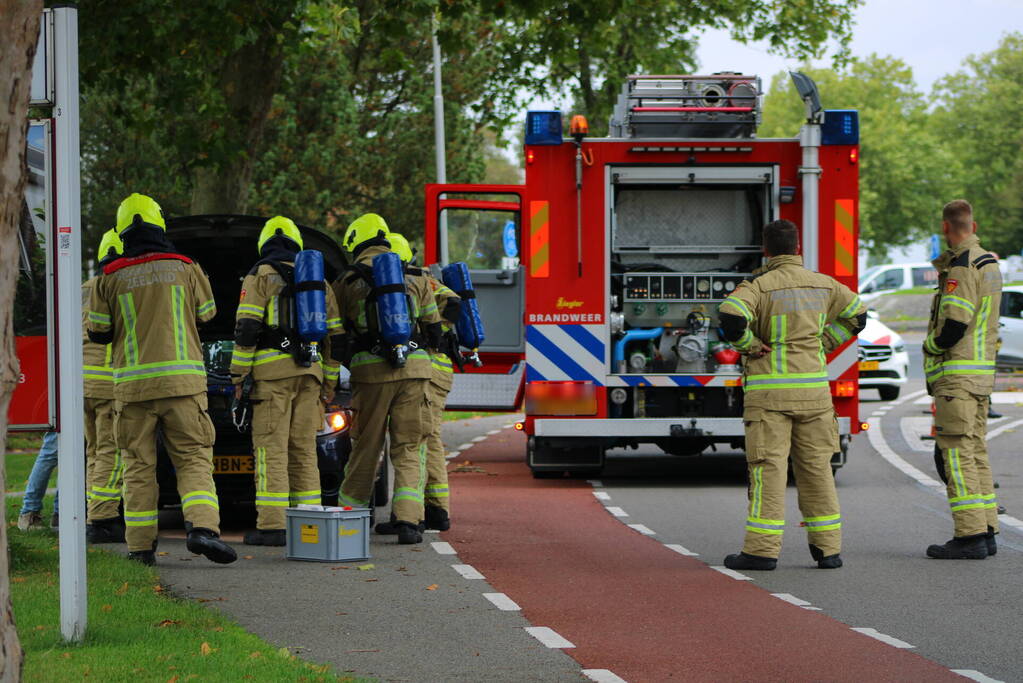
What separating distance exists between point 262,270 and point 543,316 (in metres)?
4.54

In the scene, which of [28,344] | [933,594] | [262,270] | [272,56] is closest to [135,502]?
[262,270]

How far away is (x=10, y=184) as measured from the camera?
5418 millimetres

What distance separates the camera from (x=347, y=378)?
40.3ft

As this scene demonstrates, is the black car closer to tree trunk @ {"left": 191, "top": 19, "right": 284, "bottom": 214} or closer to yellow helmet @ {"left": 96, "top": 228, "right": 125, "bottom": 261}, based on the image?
yellow helmet @ {"left": 96, "top": 228, "right": 125, "bottom": 261}

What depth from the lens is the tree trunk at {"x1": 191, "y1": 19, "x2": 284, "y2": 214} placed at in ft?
63.7

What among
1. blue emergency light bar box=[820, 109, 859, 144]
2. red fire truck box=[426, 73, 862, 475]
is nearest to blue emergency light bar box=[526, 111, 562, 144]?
red fire truck box=[426, 73, 862, 475]

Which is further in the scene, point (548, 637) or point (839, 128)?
point (839, 128)

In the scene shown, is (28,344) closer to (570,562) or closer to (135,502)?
(135,502)

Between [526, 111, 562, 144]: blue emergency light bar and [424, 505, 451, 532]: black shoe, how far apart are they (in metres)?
4.13

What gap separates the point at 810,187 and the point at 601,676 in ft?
27.5

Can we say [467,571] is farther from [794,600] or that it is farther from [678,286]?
[678,286]

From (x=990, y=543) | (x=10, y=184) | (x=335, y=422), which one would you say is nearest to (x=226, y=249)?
(x=335, y=422)

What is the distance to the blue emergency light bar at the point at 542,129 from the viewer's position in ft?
48.4

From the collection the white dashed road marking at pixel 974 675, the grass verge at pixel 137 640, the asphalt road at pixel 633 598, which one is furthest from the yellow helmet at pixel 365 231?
the white dashed road marking at pixel 974 675
